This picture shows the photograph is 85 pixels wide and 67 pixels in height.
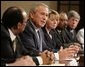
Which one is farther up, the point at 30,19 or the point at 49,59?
the point at 30,19

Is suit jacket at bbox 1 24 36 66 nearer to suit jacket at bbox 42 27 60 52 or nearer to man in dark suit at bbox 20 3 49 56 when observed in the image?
man in dark suit at bbox 20 3 49 56

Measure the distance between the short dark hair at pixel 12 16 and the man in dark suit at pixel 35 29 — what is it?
1.70ft

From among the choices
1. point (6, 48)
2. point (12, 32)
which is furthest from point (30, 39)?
point (6, 48)

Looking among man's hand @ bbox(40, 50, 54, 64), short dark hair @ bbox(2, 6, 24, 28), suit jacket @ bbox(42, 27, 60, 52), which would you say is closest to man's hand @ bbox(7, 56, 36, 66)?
man's hand @ bbox(40, 50, 54, 64)

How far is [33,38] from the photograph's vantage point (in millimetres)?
3104

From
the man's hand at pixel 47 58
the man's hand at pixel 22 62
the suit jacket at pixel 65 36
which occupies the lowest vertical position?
the suit jacket at pixel 65 36

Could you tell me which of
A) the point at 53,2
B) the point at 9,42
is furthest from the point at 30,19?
the point at 53,2

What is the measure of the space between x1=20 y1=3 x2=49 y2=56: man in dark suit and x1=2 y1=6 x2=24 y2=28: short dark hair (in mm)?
519

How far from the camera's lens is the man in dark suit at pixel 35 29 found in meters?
3.00

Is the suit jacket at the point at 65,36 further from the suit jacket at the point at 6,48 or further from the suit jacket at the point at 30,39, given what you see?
the suit jacket at the point at 6,48

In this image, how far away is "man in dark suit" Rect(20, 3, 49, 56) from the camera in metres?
3.00

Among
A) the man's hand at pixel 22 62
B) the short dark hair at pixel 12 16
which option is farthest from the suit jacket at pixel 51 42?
the man's hand at pixel 22 62

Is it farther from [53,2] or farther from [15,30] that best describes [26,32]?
[53,2]

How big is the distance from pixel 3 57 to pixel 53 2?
18.8 ft
